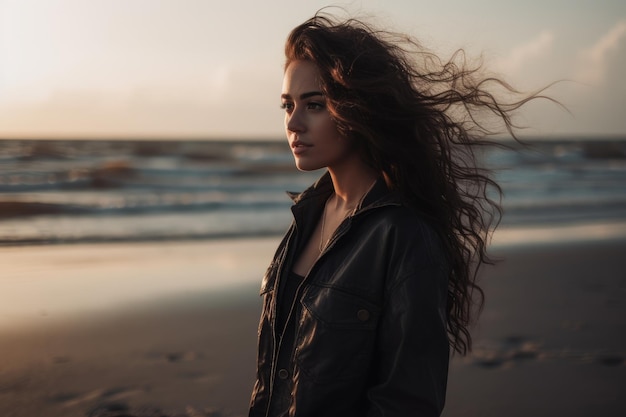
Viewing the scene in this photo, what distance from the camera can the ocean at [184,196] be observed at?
10031 millimetres

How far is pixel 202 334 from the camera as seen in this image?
555cm

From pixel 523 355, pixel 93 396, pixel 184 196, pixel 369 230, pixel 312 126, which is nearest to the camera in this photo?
pixel 369 230

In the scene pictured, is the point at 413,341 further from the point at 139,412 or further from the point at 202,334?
the point at 202,334

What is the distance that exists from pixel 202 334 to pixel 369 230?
3.61 meters

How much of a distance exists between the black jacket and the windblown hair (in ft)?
0.40

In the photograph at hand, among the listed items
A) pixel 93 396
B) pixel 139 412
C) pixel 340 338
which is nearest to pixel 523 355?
pixel 139 412

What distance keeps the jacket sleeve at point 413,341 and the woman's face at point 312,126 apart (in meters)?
0.49

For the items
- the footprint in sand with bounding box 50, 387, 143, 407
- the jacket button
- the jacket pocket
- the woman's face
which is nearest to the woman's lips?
the woman's face

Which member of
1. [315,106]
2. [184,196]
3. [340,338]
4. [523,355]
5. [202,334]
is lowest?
[523,355]

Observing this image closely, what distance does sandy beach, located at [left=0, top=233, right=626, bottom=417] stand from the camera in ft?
14.4

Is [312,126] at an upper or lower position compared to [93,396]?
upper

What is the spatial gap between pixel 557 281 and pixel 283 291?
5.52 meters

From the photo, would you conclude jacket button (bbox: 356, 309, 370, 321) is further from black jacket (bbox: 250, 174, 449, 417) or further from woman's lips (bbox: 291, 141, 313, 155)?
woman's lips (bbox: 291, 141, 313, 155)

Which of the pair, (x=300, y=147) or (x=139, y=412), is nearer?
(x=300, y=147)
